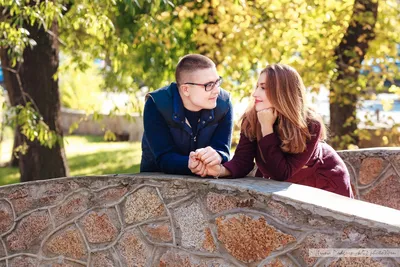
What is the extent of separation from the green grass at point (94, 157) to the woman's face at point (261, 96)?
7.84 metres

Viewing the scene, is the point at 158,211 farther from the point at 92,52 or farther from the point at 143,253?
the point at 92,52

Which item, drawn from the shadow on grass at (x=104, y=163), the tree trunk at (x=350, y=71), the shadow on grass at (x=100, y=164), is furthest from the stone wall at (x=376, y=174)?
the shadow on grass at (x=104, y=163)

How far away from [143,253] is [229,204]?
585mm

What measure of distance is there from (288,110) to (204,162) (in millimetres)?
502

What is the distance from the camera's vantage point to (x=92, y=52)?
8641 mm

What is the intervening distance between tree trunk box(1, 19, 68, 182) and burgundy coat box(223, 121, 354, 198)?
4529 millimetres

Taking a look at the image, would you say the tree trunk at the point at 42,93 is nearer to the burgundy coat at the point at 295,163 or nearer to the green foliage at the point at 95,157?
the green foliage at the point at 95,157

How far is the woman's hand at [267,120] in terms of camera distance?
4.12 metres

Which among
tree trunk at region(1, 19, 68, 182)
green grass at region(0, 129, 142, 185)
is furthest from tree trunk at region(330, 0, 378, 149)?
green grass at region(0, 129, 142, 185)

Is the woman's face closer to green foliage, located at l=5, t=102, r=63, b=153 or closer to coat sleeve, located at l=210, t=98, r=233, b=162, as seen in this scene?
coat sleeve, located at l=210, t=98, r=233, b=162

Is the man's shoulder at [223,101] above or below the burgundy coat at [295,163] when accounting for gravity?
above

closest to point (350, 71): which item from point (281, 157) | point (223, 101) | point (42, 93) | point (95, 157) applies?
point (42, 93)

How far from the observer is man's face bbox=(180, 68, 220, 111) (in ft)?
13.9

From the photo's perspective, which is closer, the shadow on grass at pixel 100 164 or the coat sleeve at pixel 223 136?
the coat sleeve at pixel 223 136
